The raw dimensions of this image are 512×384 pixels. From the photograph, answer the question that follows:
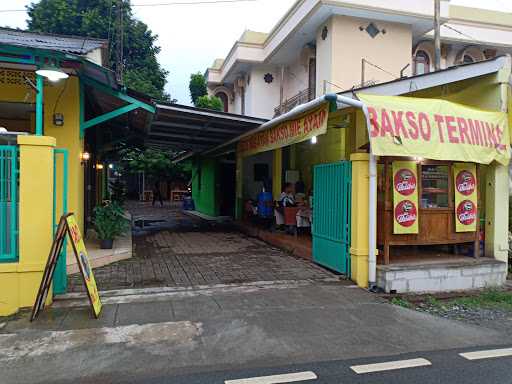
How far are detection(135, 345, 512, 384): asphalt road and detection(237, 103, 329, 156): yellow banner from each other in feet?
14.2

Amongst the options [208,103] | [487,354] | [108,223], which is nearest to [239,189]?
[108,223]

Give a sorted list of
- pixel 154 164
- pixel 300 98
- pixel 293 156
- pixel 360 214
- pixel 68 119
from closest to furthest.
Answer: pixel 360 214, pixel 68 119, pixel 293 156, pixel 300 98, pixel 154 164

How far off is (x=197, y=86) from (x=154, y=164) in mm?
6165

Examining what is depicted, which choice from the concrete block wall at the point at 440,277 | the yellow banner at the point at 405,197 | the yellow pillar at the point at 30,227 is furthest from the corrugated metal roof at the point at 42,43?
the concrete block wall at the point at 440,277

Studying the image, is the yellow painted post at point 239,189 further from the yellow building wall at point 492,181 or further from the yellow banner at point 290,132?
the yellow building wall at point 492,181

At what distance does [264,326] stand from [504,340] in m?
2.77

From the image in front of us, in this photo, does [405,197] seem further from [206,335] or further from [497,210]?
[206,335]

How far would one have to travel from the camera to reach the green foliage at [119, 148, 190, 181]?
91.5 ft

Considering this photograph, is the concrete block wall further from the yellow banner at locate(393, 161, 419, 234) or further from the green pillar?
the green pillar

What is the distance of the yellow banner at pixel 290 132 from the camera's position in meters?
7.40

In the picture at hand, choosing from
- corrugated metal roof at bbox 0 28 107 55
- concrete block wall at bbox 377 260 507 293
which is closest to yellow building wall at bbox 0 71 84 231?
corrugated metal roof at bbox 0 28 107 55

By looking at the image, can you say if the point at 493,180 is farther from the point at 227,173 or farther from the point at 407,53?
Result: the point at 227,173

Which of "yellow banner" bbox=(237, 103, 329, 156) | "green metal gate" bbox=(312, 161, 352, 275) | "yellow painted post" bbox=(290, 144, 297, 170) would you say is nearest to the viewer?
"green metal gate" bbox=(312, 161, 352, 275)

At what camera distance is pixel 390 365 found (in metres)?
3.88
